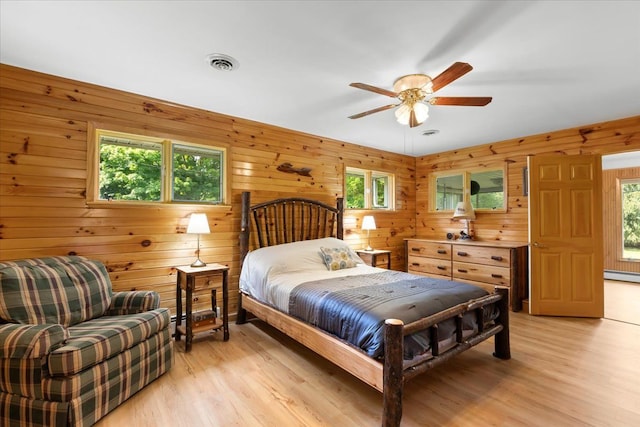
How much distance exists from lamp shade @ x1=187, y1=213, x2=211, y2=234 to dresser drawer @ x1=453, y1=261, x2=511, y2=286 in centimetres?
371

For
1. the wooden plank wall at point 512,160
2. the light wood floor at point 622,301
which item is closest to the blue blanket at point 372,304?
the wooden plank wall at point 512,160

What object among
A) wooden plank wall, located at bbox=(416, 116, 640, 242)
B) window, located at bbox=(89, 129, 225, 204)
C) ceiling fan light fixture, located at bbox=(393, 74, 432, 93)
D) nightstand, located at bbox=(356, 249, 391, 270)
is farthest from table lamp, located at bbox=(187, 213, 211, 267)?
wooden plank wall, located at bbox=(416, 116, 640, 242)

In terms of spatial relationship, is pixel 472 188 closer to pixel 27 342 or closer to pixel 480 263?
pixel 480 263

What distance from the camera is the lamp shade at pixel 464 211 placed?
483cm

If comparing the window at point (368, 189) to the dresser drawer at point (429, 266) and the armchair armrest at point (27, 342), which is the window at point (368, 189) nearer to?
the dresser drawer at point (429, 266)

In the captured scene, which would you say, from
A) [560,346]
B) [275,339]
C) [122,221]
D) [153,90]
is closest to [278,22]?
[153,90]

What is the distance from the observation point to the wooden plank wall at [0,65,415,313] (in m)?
2.51

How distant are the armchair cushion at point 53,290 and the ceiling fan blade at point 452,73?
3.12m

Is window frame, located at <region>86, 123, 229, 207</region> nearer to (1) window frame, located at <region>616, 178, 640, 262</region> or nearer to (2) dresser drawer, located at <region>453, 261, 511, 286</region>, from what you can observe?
(2) dresser drawer, located at <region>453, 261, 511, 286</region>

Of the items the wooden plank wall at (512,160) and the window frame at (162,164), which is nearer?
the window frame at (162,164)

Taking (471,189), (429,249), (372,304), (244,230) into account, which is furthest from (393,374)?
(471,189)

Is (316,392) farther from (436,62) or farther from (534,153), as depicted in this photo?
(534,153)

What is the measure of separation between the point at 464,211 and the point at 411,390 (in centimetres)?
341

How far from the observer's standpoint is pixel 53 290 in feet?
7.16
